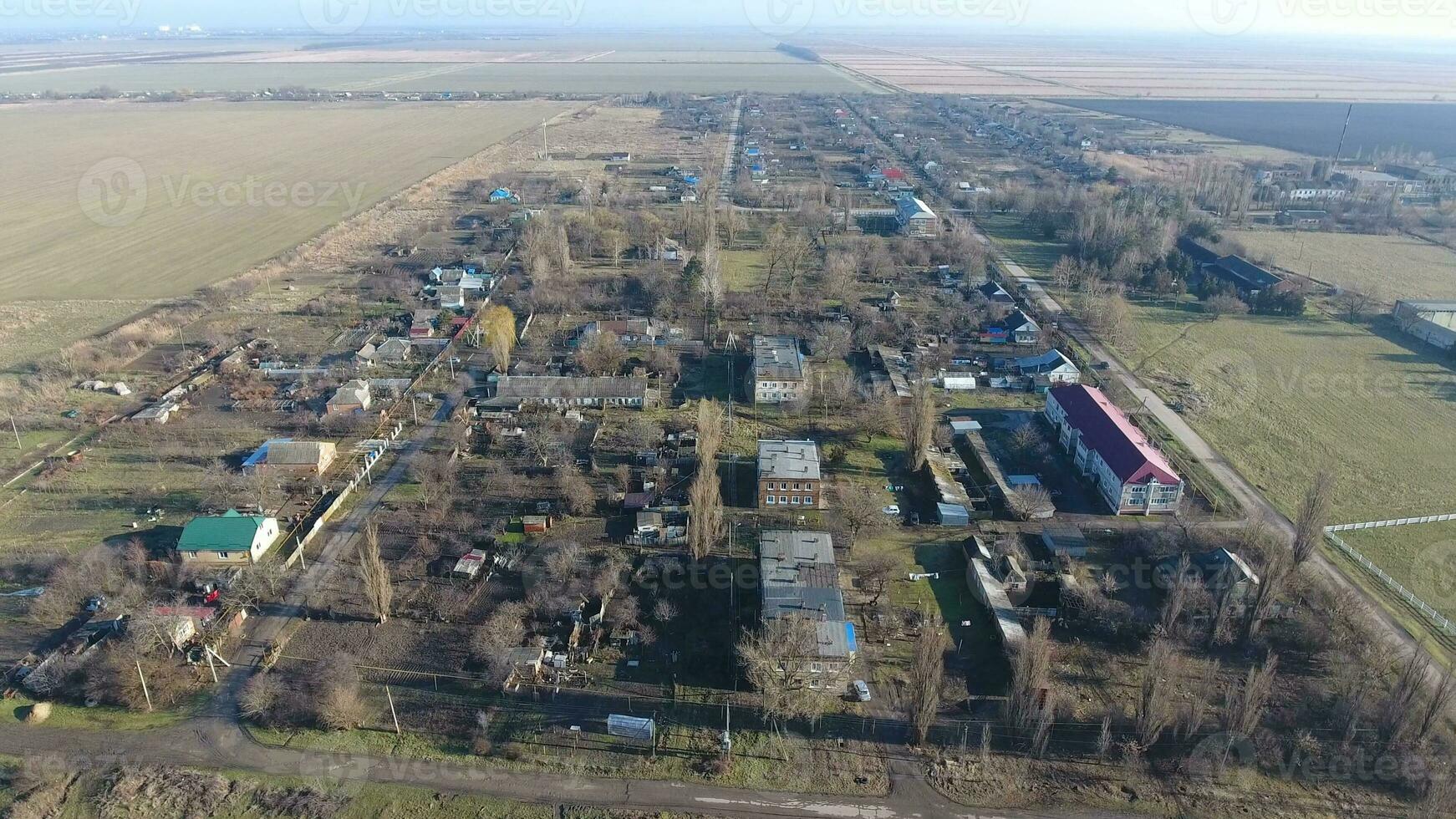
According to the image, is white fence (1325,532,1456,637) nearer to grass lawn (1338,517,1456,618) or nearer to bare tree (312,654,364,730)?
grass lawn (1338,517,1456,618)

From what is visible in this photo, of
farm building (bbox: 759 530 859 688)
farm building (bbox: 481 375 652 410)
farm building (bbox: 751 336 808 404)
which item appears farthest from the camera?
farm building (bbox: 751 336 808 404)

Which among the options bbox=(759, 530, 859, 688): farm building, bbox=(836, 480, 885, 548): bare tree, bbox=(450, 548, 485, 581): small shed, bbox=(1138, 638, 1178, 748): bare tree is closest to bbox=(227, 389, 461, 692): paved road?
bbox=(450, 548, 485, 581): small shed

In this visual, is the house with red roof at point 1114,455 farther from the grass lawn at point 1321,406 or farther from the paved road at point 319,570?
the paved road at point 319,570

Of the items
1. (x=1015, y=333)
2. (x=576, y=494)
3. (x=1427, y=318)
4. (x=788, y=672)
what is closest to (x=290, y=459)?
(x=576, y=494)

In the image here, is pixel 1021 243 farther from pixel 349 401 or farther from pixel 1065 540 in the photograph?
pixel 349 401

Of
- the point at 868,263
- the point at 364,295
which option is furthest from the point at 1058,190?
the point at 364,295

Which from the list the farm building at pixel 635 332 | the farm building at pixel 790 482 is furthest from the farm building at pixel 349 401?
the farm building at pixel 790 482
